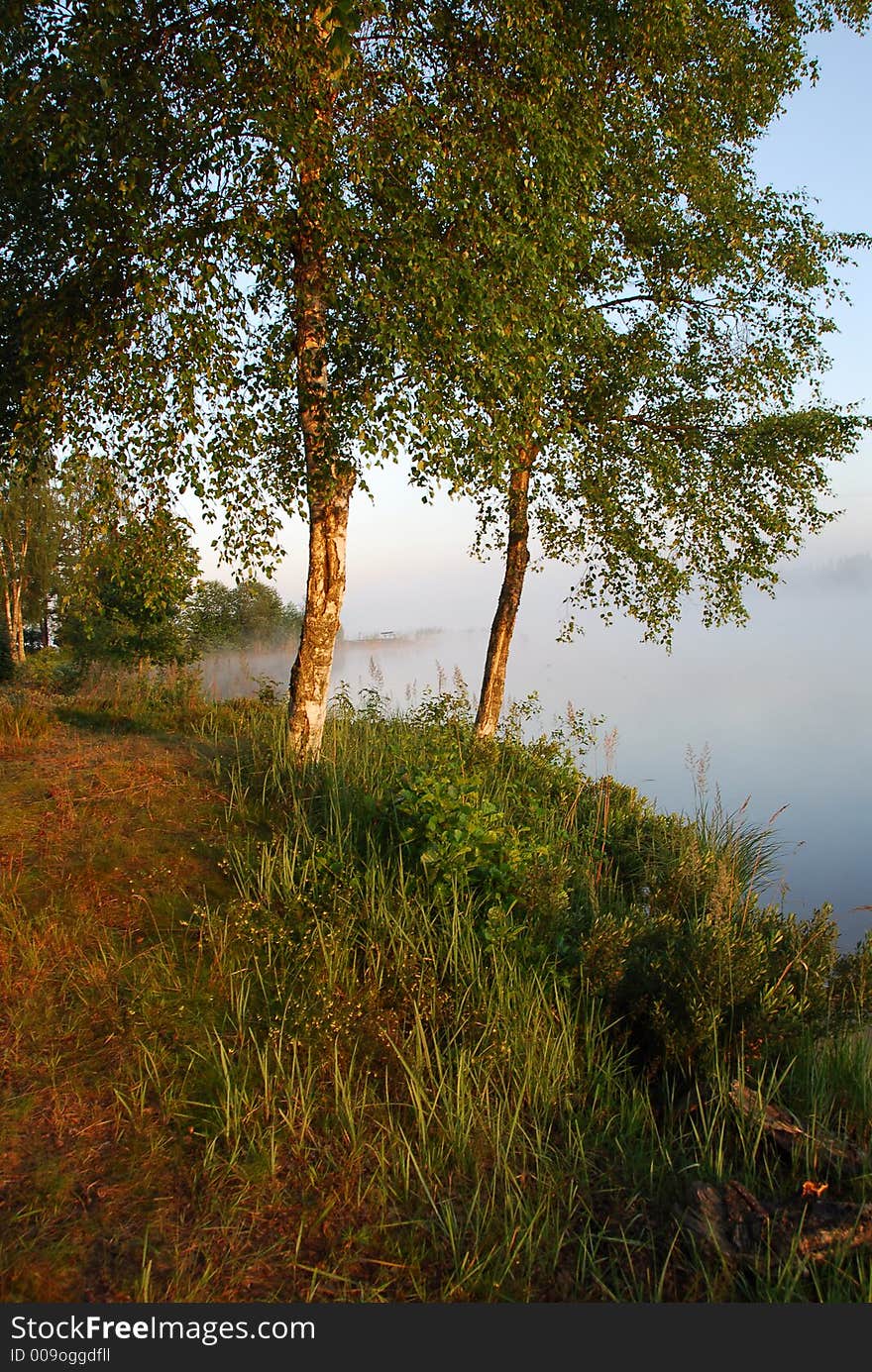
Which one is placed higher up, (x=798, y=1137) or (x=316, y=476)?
(x=316, y=476)

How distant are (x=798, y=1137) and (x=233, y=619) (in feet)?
69.7

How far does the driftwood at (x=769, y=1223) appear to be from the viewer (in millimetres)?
4012

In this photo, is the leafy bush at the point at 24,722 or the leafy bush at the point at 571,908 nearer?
the leafy bush at the point at 571,908

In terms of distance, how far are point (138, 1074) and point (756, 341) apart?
13311mm

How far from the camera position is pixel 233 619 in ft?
79.6

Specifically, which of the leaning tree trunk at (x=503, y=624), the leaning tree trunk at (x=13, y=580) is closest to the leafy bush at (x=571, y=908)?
the leaning tree trunk at (x=503, y=624)

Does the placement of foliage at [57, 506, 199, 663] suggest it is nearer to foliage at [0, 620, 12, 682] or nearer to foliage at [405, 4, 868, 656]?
foliage at [405, 4, 868, 656]

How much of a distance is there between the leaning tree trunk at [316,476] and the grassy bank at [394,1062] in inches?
56.1

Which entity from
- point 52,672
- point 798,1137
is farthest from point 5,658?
point 798,1137

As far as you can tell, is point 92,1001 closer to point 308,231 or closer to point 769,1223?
point 769,1223

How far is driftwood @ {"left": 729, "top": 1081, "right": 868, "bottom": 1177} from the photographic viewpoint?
15.3ft

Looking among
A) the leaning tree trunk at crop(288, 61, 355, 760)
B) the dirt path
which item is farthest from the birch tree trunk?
the dirt path

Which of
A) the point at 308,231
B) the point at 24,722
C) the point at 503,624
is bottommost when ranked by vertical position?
the point at 24,722

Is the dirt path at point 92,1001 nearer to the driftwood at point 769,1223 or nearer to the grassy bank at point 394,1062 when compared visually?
the grassy bank at point 394,1062
